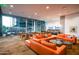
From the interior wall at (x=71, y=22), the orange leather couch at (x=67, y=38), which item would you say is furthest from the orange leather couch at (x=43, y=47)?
the interior wall at (x=71, y=22)

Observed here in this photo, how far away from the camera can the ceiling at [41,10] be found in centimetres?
313

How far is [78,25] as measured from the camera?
3234 mm

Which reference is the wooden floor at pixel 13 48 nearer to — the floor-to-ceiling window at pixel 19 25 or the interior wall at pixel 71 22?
the floor-to-ceiling window at pixel 19 25

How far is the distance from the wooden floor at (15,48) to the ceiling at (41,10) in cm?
90

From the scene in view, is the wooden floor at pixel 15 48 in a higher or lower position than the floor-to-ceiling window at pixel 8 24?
lower

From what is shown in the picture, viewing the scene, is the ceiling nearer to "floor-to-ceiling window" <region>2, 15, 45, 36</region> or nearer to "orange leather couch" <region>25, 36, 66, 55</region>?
"floor-to-ceiling window" <region>2, 15, 45, 36</region>

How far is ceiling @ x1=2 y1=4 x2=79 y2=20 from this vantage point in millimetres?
3135

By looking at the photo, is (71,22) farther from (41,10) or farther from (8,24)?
(8,24)

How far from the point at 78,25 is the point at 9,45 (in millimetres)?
2227

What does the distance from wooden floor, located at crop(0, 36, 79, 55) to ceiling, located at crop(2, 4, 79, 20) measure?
90 centimetres

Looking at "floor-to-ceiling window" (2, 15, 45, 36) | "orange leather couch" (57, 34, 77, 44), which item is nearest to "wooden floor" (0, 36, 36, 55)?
"floor-to-ceiling window" (2, 15, 45, 36)

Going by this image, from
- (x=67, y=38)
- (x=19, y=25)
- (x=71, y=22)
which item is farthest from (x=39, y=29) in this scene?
(x=71, y=22)

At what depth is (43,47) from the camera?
3094 mm
